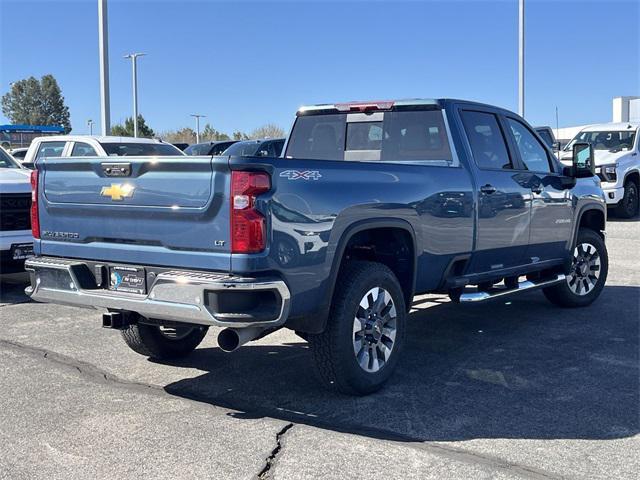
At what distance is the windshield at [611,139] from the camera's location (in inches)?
651

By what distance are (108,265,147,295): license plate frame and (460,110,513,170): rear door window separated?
299cm

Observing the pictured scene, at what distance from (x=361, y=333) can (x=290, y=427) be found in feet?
2.83

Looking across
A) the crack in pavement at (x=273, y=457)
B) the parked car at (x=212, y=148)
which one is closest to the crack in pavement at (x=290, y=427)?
the crack in pavement at (x=273, y=457)

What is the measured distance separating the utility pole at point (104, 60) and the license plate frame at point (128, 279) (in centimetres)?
1475

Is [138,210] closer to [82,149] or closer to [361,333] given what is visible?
[361,333]

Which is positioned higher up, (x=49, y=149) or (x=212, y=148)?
(x=212, y=148)

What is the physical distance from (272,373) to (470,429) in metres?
1.72

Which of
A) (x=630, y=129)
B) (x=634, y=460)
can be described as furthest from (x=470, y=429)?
(x=630, y=129)

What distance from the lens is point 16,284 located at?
9539 millimetres

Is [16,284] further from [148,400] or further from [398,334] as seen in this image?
[398,334]

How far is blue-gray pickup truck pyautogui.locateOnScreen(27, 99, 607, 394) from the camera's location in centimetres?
415

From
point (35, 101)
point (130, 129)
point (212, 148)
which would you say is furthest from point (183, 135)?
point (212, 148)

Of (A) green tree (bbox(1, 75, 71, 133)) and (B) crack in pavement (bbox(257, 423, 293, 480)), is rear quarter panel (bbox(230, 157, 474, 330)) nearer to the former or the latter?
(B) crack in pavement (bbox(257, 423, 293, 480))

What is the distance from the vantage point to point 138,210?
4.47 meters
